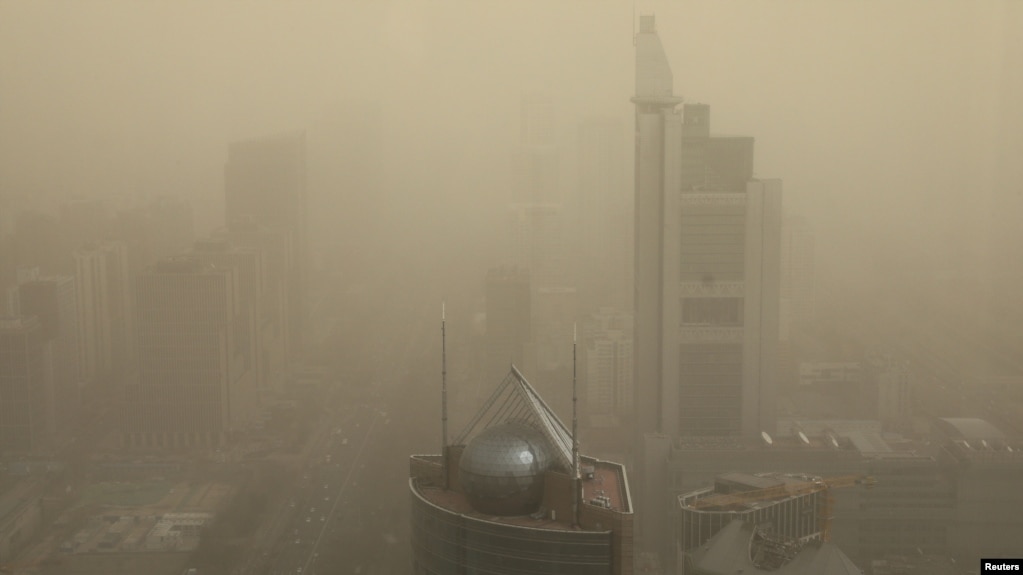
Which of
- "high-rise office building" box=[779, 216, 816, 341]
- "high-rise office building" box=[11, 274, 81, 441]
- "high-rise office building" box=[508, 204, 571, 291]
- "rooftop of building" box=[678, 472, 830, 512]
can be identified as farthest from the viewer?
"high-rise office building" box=[508, 204, 571, 291]

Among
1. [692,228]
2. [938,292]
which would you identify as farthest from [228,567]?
[938,292]

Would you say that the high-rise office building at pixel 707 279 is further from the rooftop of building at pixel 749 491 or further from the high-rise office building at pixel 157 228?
the high-rise office building at pixel 157 228

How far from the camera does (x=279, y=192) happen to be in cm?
1096

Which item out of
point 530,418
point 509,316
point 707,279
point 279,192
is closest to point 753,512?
point 707,279

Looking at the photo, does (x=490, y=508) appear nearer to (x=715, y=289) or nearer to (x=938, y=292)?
(x=715, y=289)

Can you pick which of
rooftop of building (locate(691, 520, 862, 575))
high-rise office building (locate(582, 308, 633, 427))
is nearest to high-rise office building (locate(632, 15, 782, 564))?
high-rise office building (locate(582, 308, 633, 427))

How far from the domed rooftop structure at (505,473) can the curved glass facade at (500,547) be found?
9cm

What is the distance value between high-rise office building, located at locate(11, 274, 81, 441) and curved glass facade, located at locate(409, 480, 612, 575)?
597 cm

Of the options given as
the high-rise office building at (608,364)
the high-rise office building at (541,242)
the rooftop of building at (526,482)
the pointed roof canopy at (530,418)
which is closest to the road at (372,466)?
the high-rise office building at (541,242)

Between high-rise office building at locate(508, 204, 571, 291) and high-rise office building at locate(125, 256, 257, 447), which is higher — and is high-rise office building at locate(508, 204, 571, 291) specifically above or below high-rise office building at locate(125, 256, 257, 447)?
above

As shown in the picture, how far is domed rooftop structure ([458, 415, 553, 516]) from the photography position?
399 centimetres

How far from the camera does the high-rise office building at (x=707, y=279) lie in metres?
8.64

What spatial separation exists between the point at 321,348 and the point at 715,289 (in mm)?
3972

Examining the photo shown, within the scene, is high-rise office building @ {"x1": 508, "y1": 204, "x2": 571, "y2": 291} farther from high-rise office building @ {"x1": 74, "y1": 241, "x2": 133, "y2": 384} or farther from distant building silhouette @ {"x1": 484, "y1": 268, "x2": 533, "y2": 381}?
high-rise office building @ {"x1": 74, "y1": 241, "x2": 133, "y2": 384}
